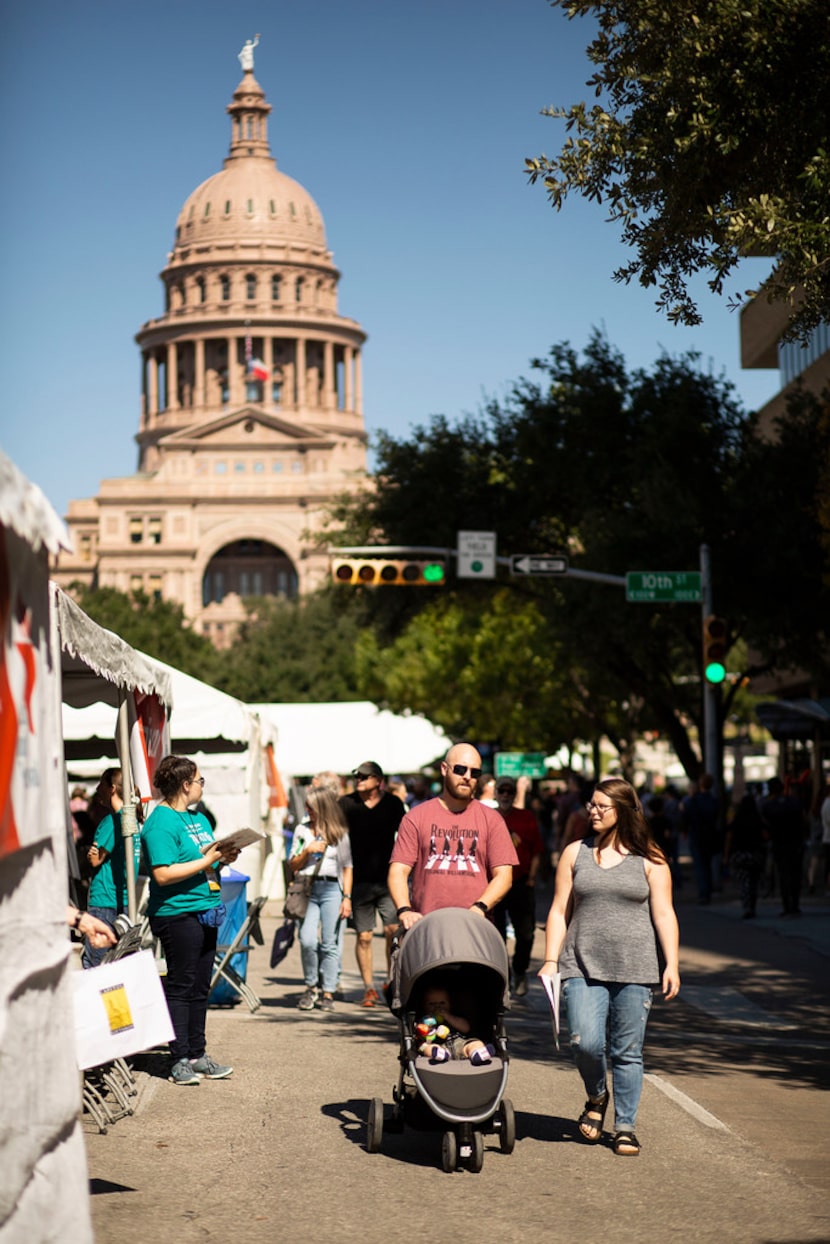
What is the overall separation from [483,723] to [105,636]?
174 ft

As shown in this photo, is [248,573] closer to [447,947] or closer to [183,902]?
[183,902]

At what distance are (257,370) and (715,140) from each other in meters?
134

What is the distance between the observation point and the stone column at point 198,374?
15062 cm

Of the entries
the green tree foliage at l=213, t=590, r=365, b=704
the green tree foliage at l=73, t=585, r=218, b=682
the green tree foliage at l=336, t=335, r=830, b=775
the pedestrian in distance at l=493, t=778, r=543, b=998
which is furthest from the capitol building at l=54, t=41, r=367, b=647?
the pedestrian in distance at l=493, t=778, r=543, b=998

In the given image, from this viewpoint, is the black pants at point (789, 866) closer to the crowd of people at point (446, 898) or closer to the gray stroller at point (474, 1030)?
the crowd of people at point (446, 898)

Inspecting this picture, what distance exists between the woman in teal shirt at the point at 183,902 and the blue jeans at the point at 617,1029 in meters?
2.24

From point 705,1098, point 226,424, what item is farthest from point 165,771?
point 226,424

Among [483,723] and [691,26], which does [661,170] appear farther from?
[483,723]

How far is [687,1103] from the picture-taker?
30.3ft

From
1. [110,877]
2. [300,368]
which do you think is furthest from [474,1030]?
[300,368]

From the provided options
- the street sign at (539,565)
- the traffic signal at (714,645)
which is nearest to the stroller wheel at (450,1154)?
the traffic signal at (714,645)

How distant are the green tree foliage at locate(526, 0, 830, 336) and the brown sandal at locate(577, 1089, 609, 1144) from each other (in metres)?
5.69

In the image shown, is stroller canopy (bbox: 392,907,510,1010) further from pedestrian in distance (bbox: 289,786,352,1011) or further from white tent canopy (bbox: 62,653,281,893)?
white tent canopy (bbox: 62,653,281,893)

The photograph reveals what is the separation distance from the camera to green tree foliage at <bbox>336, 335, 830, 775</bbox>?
1228 inches
